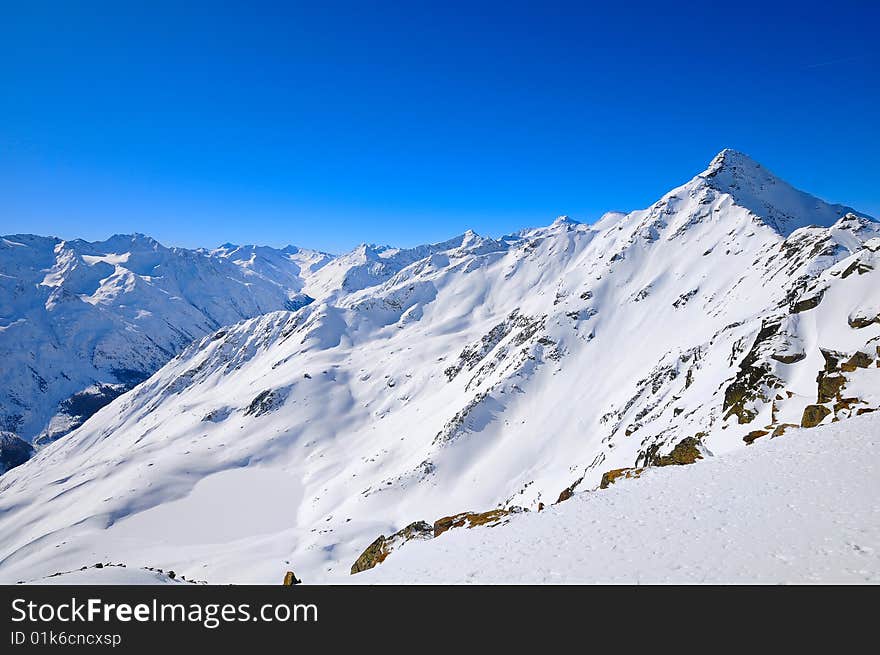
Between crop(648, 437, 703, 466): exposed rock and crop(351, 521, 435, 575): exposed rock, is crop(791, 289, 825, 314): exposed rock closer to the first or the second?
crop(648, 437, 703, 466): exposed rock

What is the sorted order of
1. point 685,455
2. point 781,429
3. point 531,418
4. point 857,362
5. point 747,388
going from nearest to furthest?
point 781,429 < point 685,455 < point 857,362 < point 747,388 < point 531,418

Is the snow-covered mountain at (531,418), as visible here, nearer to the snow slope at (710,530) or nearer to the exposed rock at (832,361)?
the exposed rock at (832,361)

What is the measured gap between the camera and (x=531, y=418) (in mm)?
116125

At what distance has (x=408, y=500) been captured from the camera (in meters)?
103

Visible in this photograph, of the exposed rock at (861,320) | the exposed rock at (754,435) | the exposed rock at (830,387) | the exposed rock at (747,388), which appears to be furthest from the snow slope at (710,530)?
the exposed rock at (861,320)

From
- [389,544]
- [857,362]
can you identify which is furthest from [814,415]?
[389,544]

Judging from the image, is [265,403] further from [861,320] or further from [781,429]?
[781,429]

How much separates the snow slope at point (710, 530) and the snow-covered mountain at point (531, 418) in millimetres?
7438

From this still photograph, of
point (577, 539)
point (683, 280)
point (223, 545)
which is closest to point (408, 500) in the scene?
point (223, 545)

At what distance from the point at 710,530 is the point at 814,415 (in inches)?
615

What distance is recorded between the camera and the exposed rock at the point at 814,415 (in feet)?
77.3
